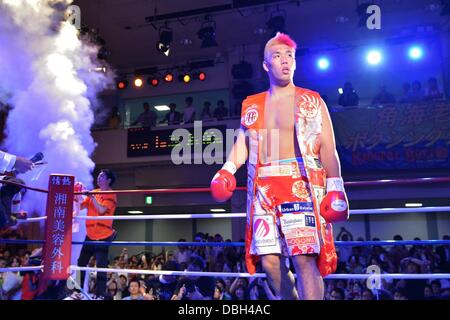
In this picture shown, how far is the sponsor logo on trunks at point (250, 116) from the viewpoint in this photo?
2266 mm

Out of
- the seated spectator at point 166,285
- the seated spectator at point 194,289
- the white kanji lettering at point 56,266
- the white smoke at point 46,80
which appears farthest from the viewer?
the white smoke at point 46,80

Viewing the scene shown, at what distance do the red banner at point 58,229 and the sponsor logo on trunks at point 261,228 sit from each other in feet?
4.80

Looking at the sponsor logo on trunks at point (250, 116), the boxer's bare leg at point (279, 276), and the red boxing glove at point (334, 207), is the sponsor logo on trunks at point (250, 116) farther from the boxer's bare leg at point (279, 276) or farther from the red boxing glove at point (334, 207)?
the boxer's bare leg at point (279, 276)

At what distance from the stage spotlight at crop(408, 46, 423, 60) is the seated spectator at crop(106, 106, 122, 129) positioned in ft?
22.1

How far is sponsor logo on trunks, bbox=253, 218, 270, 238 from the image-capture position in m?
2.05

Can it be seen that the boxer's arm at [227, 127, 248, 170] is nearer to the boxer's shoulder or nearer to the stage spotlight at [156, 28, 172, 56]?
the boxer's shoulder

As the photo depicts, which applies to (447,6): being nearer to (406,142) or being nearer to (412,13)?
(412,13)

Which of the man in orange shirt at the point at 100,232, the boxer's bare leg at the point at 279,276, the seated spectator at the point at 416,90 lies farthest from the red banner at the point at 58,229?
the seated spectator at the point at 416,90

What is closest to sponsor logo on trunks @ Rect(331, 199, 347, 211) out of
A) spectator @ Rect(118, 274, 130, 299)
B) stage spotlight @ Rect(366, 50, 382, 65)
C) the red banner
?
the red banner

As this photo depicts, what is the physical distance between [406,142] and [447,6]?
7.83 feet

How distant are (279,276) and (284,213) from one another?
0.30 m

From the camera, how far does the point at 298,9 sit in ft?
26.9

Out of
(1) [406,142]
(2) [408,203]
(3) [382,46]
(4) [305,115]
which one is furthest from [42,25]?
(2) [408,203]
